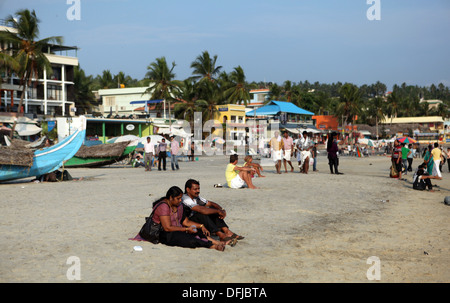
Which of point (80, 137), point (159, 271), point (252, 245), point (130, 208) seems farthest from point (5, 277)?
point (80, 137)

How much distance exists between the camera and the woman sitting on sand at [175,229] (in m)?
6.25

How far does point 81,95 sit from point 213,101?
1962 cm

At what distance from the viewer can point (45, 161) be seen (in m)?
15.8

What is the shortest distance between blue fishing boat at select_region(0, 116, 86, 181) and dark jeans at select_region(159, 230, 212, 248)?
10763 millimetres

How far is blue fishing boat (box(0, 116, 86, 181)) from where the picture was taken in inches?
595

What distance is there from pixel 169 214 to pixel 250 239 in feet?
4.69

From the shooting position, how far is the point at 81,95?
62594 mm

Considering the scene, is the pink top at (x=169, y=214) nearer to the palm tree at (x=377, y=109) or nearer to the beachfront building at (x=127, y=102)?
the beachfront building at (x=127, y=102)

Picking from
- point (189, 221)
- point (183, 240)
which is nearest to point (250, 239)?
point (189, 221)

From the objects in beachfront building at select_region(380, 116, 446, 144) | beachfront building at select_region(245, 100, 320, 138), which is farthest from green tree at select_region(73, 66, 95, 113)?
beachfront building at select_region(380, 116, 446, 144)

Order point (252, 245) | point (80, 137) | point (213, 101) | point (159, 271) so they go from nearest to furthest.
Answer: point (159, 271)
point (252, 245)
point (80, 137)
point (213, 101)

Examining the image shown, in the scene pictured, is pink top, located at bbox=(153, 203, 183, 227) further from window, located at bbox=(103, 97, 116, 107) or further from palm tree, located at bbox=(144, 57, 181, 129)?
window, located at bbox=(103, 97, 116, 107)

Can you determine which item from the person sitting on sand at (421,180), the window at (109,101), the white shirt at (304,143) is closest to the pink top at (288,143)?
the white shirt at (304,143)
